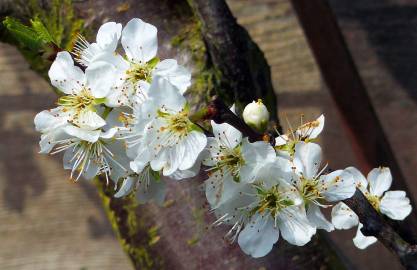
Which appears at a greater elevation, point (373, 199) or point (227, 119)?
point (227, 119)

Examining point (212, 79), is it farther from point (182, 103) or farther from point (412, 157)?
point (412, 157)

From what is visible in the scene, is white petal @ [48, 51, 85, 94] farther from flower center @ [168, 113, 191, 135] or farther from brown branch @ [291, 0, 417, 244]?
brown branch @ [291, 0, 417, 244]

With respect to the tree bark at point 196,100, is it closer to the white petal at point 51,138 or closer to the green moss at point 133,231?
the green moss at point 133,231

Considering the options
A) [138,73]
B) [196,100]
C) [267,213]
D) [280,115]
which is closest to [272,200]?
[267,213]

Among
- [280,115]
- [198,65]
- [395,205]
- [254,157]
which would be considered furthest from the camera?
[280,115]

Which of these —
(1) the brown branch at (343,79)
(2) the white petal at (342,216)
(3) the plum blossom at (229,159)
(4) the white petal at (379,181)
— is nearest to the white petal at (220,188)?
(3) the plum blossom at (229,159)

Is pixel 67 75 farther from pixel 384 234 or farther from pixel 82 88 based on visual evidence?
pixel 384 234

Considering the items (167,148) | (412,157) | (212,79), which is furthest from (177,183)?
(412,157)
